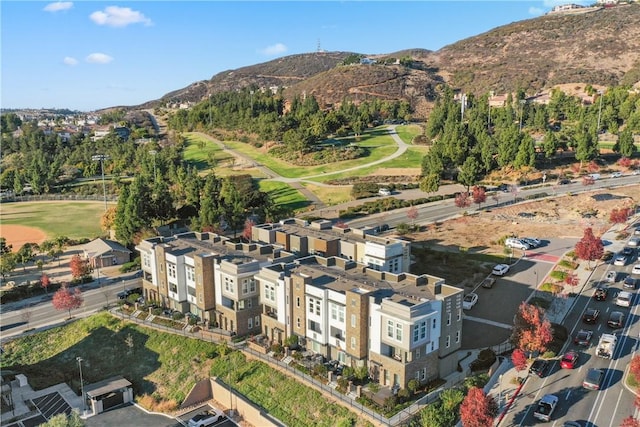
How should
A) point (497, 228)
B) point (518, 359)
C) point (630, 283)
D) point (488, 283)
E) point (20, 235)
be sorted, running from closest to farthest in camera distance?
point (518, 359) → point (630, 283) → point (488, 283) → point (497, 228) → point (20, 235)

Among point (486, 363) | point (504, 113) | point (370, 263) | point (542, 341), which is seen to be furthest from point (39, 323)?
point (504, 113)

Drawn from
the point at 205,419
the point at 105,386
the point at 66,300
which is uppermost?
the point at 66,300

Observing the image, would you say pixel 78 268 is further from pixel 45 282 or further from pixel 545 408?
pixel 545 408

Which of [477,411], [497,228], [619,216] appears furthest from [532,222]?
[477,411]

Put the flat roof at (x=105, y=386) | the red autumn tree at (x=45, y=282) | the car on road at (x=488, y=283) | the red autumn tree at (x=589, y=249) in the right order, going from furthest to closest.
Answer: the red autumn tree at (x=45, y=282), the red autumn tree at (x=589, y=249), the car on road at (x=488, y=283), the flat roof at (x=105, y=386)

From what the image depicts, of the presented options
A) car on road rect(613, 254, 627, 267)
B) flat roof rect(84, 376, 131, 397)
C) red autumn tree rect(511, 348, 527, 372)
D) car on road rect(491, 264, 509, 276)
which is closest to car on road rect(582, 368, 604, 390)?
red autumn tree rect(511, 348, 527, 372)

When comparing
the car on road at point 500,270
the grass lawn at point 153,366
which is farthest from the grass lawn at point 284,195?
the grass lawn at point 153,366

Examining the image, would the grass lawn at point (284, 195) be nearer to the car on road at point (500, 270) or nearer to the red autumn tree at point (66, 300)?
the car on road at point (500, 270)
